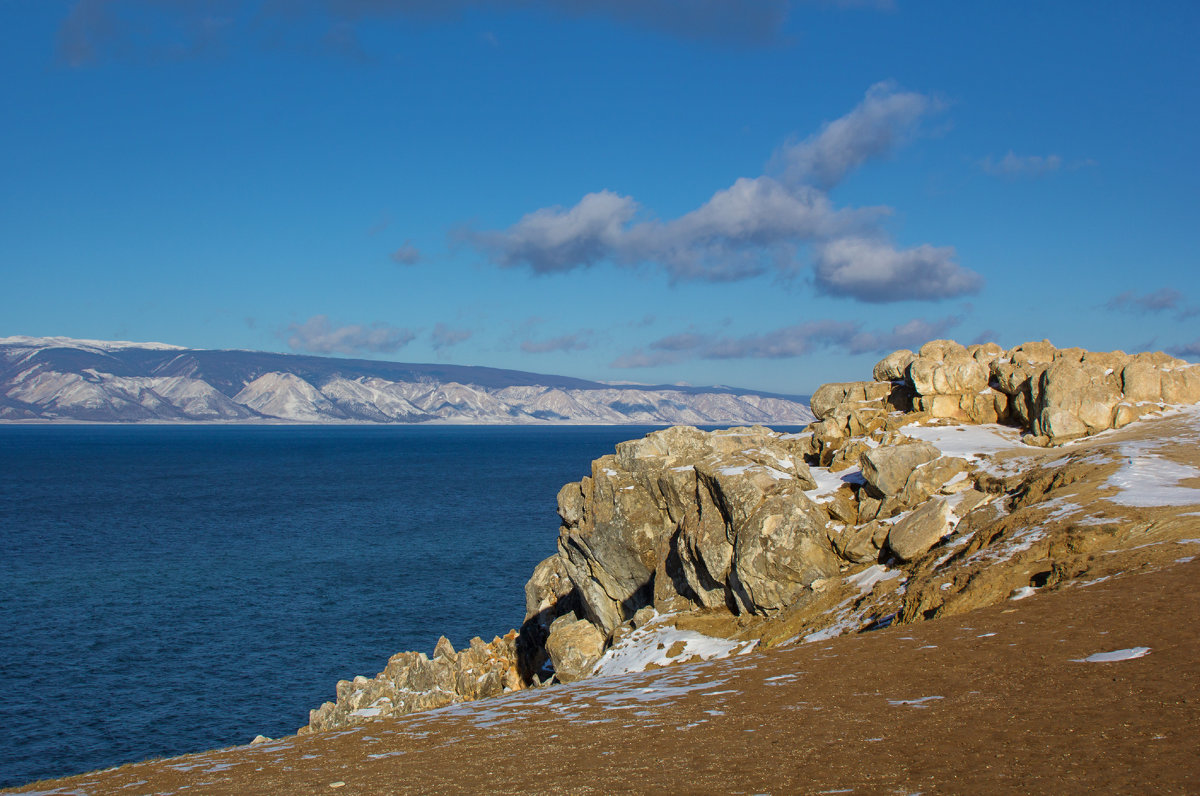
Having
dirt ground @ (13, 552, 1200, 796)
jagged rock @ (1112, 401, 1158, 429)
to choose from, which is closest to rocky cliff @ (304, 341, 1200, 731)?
jagged rock @ (1112, 401, 1158, 429)

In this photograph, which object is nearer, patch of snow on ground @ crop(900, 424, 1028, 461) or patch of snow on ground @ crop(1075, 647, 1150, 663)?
patch of snow on ground @ crop(1075, 647, 1150, 663)

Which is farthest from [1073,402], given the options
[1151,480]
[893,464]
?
[1151,480]

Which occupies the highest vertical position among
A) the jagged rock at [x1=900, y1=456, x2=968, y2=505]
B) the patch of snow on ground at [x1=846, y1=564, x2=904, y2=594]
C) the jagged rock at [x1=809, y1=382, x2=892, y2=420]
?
the jagged rock at [x1=809, y1=382, x2=892, y2=420]

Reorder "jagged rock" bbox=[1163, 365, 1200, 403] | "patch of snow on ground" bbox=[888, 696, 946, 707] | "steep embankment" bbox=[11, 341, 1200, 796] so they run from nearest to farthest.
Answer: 1. "steep embankment" bbox=[11, 341, 1200, 796]
2. "patch of snow on ground" bbox=[888, 696, 946, 707]
3. "jagged rock" bbox=[1163, 365, 1200, 403]

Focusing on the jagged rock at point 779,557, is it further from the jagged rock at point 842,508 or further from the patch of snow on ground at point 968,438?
the patch of snow on ground at point 968,438

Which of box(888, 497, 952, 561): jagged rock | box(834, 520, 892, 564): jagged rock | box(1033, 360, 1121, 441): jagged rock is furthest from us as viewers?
box(1033, 360, 1121, 441): jagged rock

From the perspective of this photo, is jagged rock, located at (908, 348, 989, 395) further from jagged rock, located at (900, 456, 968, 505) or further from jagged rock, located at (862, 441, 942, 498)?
jagged rock, located at (900, 456, 968, 505)

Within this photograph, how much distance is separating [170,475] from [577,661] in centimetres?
15649

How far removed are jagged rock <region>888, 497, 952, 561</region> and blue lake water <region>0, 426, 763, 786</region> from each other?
32.6 metres

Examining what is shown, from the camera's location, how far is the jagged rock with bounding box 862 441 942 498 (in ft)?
101

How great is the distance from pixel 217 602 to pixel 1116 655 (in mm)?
64027

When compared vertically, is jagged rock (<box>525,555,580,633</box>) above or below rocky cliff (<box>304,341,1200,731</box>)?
below

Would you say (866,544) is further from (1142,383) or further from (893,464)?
(1142,383)

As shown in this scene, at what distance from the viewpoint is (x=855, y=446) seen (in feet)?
120
